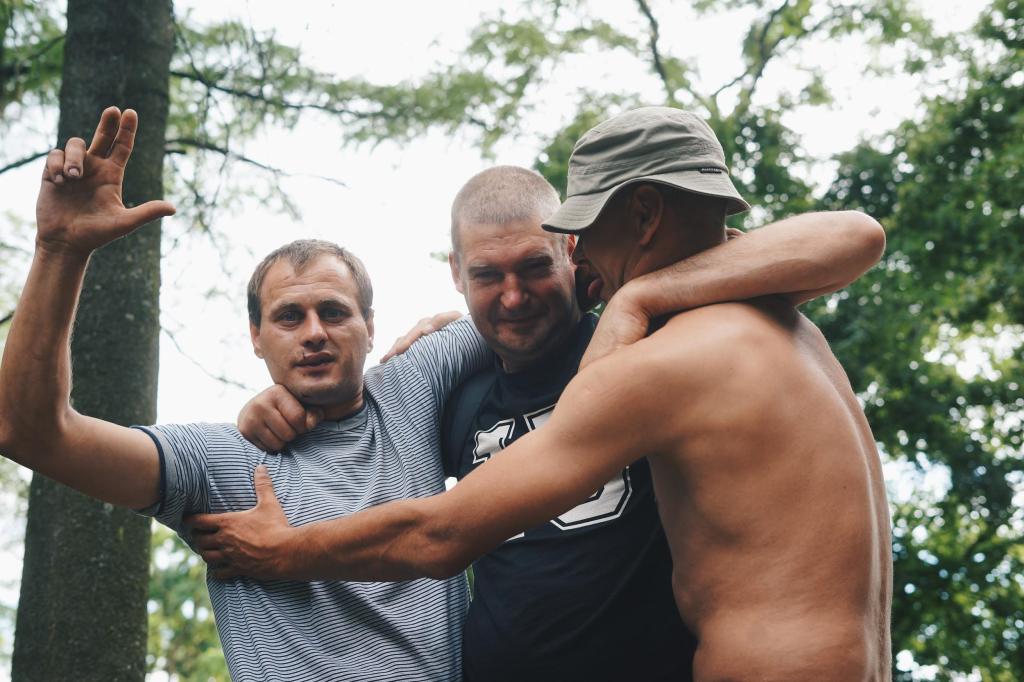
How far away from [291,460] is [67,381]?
28.6 inches

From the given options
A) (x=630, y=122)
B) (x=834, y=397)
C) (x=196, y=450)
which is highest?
(x=630, y=122)

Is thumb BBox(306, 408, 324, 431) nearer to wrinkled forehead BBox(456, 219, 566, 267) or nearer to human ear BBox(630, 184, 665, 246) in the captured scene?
wrinkled forehead BBox(456, 219, 566, 267)

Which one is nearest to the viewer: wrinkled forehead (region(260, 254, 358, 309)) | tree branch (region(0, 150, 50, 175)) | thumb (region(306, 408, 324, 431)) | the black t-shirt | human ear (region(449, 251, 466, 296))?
the black t-shirt

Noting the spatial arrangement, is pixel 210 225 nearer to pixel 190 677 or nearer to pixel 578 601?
pixel 578 601

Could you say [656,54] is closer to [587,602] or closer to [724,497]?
[587,602]

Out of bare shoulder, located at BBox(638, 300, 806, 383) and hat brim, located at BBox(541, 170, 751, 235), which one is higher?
hat brim, located at BBox(541, 170, 751, 235)

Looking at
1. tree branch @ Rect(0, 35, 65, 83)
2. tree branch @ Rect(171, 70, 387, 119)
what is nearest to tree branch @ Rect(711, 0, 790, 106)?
tree branch @ Rect(171, 70, 387, 119)

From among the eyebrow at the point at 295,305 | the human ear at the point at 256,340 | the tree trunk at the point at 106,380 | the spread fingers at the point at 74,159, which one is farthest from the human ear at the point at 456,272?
the tree trunk at the point at 106,380

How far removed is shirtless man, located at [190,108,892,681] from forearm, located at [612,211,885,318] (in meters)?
0.07

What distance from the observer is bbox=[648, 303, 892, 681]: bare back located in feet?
7.32

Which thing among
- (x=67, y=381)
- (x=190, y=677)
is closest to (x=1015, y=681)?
(x=190, y=677)

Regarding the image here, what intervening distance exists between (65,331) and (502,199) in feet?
4.62

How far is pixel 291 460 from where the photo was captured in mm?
3070

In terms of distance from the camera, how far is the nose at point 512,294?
3.21 metres
